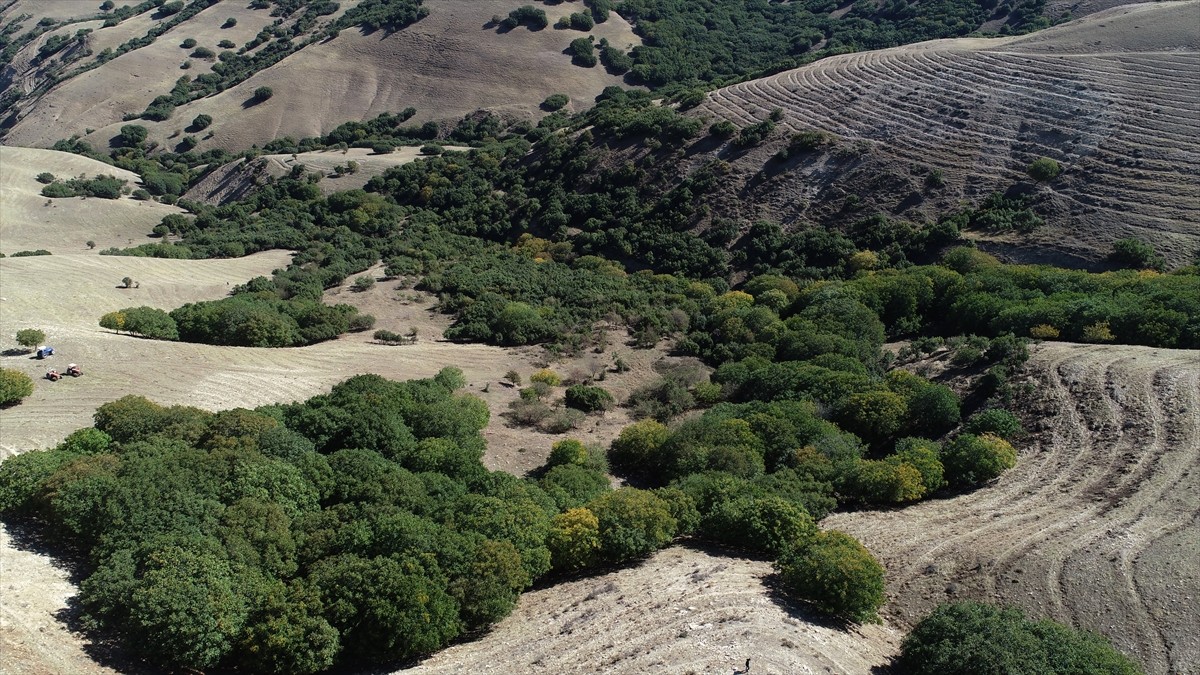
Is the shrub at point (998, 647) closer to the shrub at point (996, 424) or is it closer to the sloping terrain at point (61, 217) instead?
the shrub at point (996, 424)

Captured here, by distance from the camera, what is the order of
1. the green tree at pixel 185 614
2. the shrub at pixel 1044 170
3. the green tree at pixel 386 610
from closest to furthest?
the green tree at pixel 185 614, the green tree at pixel 386 610, the shrub at pixel 1044 170

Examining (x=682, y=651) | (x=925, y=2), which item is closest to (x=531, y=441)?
(x=682, y=651)

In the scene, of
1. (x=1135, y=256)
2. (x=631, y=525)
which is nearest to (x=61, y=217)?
(x=631, y=525)

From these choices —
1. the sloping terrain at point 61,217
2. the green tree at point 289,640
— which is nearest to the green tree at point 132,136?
the sloping terrain at point 61,217

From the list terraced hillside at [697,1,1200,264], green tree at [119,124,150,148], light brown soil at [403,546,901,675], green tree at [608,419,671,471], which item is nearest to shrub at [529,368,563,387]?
green tree at [608,419,671,471]

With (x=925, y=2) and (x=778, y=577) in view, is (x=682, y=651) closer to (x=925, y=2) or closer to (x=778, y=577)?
(x=778, y=577)
